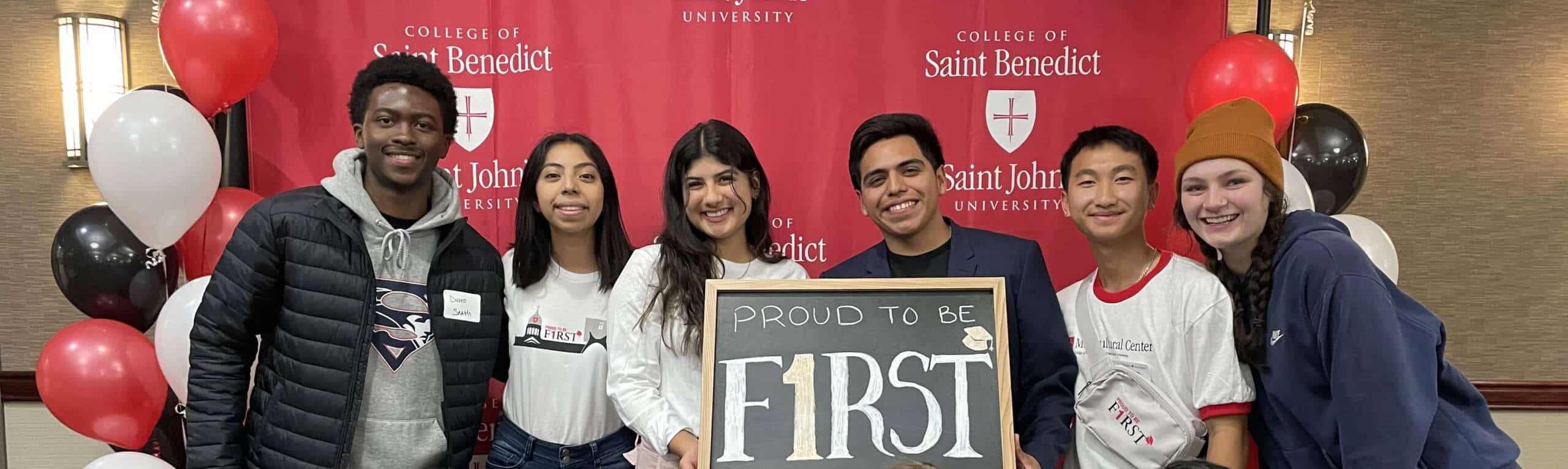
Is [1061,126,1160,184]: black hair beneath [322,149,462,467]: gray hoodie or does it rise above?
above

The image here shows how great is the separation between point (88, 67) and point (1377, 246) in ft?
14.7

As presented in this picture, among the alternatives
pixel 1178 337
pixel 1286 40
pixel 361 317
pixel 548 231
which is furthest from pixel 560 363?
pixel 1286 40

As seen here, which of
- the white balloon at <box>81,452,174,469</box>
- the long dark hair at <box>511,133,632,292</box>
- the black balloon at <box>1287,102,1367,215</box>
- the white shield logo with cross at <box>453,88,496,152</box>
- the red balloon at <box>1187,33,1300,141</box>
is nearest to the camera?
the long dark hair at <box>511,133,632,292</box>

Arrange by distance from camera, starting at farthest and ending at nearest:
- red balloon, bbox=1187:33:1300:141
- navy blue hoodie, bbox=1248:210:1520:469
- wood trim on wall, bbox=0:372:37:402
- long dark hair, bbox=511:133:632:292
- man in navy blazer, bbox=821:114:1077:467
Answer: wood trim on wall, bbox=0:372:37:402 < red balloon, bbox=1187:33:1300:141 < long dark hair, bbox=511:133:632:292 < man in navy blazer, bbox=821:114:1077:467 < navy blue hoodie, bbox=1248:210:1520:469

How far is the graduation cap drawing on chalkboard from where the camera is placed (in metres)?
1.90

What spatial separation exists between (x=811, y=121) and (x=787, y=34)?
32 cm

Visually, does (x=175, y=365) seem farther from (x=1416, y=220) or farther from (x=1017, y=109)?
(x=1416, y=220)

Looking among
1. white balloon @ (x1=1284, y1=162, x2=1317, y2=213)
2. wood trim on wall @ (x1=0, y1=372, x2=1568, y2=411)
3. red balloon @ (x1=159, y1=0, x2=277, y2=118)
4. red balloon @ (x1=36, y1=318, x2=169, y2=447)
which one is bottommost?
wood trim on wall @ (x1=0, y1=372, x2=1568, y2=411)

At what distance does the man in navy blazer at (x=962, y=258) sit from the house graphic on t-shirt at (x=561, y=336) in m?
0.74

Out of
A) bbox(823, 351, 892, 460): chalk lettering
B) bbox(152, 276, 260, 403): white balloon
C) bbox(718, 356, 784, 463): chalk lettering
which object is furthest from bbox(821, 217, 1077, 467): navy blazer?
bbox(152, 276, 260, 403): white balloon

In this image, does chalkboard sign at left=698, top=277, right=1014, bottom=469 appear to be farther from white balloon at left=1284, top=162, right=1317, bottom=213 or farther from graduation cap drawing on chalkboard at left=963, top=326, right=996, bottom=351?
white balloon at left=1284, top=162, right=1317, bottom=213

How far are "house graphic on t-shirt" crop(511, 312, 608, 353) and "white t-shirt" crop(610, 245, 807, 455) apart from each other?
0.46ft

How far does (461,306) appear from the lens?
2.24 meters

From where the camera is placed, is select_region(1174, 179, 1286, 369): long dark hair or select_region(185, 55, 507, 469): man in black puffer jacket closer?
A: select_region(1174, 179, 1286, 369): long dark hair
